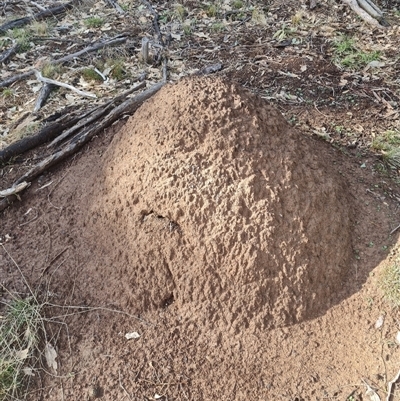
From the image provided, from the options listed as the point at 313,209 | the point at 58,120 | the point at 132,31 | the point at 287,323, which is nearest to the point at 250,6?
the point at 132,31

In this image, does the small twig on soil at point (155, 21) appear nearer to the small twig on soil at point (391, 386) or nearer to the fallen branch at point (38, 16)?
the fallen branch at point (38, 16)

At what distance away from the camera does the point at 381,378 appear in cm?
218

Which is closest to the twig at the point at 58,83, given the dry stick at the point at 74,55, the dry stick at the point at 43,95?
the dry stick at the point at 43,95

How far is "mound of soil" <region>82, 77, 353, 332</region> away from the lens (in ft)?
7.59

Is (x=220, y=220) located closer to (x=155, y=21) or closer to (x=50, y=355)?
(x=50, y=355)

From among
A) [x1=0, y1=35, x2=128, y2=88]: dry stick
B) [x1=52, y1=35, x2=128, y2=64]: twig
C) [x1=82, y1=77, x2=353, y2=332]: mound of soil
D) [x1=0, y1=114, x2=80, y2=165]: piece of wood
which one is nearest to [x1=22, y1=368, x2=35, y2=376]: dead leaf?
[x1=82, y1=77, x2=353, y2=332]: mound of soil

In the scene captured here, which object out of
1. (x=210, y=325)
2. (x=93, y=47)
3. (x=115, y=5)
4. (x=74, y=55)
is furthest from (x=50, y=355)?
(x=115, y=5)

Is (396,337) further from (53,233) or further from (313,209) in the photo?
(53,233)

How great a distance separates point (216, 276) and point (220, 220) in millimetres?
271

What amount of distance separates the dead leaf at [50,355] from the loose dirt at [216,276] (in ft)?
0.10

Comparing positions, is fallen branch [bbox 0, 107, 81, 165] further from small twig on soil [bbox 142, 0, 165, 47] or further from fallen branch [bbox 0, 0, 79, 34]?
fallen branch [bbox 0, 0, 79, 34]

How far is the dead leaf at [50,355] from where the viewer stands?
2307 mm

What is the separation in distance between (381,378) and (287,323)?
0.47 metres

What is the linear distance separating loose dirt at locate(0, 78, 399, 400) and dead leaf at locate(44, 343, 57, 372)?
0.03 metres
